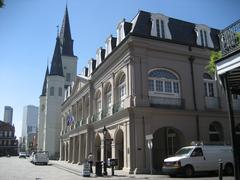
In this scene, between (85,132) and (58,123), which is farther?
(58,123)

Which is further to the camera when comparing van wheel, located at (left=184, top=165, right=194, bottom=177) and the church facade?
the church facade

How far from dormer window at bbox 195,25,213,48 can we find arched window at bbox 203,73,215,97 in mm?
3119

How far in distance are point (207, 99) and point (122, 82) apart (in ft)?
25.1

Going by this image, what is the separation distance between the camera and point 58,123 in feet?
222

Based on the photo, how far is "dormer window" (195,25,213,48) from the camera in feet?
92.9

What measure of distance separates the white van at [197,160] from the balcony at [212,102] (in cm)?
668

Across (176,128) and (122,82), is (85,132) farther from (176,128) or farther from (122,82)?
(176,128)

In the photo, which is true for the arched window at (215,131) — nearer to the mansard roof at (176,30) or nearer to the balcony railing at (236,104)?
the balcony railing at (236,104)

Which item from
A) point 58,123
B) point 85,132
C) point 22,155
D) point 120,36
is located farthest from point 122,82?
point 22,155

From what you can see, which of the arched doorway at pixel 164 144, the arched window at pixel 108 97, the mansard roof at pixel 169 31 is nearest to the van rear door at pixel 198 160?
the arched doorway at pixel 164 144

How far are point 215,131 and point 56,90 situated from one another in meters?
46.9

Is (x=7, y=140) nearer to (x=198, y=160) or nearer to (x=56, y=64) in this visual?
(x=56, y=64)

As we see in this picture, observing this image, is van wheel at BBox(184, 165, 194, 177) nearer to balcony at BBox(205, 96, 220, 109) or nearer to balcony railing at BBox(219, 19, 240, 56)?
balcony at BBox(205, 96, 220, 109)

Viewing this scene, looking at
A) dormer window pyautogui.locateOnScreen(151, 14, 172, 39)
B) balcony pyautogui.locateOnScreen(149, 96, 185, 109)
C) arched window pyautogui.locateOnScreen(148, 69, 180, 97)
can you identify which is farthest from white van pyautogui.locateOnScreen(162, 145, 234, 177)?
dormer window pyautogui.locateOnScreen(151, 14, 172, 39)
